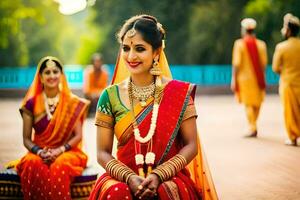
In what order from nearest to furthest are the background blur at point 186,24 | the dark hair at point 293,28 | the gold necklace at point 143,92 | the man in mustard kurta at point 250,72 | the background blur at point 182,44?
the gold necklace at point 143,92
the dark hair at point 293,28
the man in mustard kurta at point 250,72
the background blur at point 182,44
the background blur at point 186,24

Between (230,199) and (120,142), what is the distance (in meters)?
2.54

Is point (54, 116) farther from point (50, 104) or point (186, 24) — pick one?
point (186, 24)

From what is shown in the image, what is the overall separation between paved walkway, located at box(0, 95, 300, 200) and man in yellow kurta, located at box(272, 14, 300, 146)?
391 millimetres

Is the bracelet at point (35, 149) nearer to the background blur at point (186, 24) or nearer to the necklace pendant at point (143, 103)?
the necklace pendant at point (143, 103)

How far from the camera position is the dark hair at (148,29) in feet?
11.7

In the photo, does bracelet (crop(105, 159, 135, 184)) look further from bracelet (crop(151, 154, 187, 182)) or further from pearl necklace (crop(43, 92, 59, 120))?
pearl necklace (crop(43, 92, 59, 120))

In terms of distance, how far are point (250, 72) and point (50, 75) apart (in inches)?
226

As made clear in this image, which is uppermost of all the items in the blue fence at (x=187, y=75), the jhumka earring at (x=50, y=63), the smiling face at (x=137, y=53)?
the smiling face at (x=137, y=53)

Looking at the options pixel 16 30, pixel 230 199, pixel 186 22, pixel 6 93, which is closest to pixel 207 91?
pixel 186 22

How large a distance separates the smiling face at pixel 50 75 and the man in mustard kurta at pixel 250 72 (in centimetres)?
551

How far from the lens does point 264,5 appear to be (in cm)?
2539

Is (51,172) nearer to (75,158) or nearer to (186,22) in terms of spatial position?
(75,158)

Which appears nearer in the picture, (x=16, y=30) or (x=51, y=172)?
(x=51, y=172)

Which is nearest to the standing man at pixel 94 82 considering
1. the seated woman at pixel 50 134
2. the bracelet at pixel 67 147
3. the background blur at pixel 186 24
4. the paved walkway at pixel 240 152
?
the paved walkway at pixel 240 152
